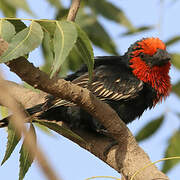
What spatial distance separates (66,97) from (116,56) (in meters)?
2.18

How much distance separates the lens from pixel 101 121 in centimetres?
240

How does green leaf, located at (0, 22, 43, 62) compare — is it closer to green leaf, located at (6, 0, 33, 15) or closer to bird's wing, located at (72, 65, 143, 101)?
green leaf, located at (6, 0, 33, 15)

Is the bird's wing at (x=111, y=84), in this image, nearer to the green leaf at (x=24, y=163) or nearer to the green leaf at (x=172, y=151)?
the green leaf at (x=172, y=151)

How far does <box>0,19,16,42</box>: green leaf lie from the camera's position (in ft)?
5.74

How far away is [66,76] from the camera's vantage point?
3750mm

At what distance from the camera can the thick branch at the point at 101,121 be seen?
1882mm

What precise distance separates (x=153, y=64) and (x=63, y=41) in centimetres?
241

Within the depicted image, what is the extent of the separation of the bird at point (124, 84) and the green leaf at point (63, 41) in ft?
4.97

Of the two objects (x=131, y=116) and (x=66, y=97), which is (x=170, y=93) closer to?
(x=131, y=116)

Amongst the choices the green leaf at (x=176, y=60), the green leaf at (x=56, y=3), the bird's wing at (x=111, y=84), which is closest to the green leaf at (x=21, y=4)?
the green leaf at (x=56, y=3)

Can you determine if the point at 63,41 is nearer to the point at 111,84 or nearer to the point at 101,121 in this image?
the point at 101,121

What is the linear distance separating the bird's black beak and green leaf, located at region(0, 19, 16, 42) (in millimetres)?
2405

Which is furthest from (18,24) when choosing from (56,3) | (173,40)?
(173,40)

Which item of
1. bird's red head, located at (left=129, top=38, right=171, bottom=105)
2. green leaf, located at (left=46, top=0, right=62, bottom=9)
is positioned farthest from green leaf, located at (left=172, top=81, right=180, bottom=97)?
green leaf, located at (left=46, top=0, right=62, bottom=9)
